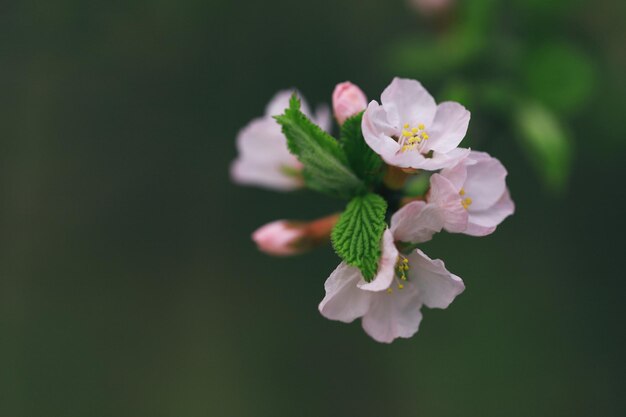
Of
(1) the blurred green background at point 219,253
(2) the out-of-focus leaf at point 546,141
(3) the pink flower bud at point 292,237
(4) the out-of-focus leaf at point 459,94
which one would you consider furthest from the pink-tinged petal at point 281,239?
(1) the blurred green background at point 219,253

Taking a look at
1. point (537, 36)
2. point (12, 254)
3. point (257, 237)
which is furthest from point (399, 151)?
point (12, 254)

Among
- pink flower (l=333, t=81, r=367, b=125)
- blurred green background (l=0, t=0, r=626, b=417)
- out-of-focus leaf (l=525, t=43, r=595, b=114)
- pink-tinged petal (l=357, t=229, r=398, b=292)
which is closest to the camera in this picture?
pink-tinged petal (l=357, t=229, r=398, b=292)

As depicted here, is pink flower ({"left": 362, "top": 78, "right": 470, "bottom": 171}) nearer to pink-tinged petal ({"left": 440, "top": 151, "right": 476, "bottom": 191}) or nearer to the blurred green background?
pink-tinged petal ({"left": 440, "top": 151, "right": 476, "bottom": 191})

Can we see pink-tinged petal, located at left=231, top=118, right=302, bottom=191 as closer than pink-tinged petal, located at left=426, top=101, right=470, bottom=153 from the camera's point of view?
No

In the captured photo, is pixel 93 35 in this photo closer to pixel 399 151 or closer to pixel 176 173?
pixel 176 173

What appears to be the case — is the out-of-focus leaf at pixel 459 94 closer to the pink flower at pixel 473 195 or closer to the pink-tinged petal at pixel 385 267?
the pink flower at pixel 473 195

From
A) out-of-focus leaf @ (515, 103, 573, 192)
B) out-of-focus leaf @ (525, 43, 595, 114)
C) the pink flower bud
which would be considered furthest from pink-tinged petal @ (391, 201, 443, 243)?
out-of-focus leaf @ (525, 43, 595, 114)
